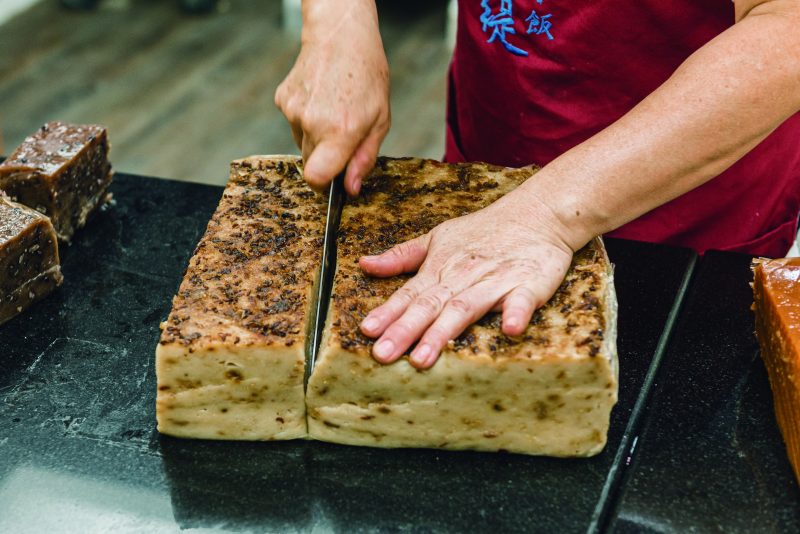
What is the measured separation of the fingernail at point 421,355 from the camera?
4.67 feet

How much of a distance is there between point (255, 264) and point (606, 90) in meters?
0.90

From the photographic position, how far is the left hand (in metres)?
1.46

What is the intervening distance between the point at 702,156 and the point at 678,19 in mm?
412

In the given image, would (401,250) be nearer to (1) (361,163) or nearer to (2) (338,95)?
(1) (361,163)

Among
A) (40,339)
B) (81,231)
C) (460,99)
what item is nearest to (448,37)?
(460,99)

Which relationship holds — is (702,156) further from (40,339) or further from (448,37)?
(448,37)

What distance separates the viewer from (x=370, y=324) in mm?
1480

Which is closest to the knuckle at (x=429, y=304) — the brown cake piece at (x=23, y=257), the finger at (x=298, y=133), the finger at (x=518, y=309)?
the finger at (x=518, y=309)

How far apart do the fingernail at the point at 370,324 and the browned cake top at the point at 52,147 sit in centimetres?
90

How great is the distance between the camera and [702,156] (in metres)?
1.57

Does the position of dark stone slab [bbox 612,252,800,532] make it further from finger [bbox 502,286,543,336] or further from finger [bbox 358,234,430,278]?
finger [bbox 358,234,430,278]

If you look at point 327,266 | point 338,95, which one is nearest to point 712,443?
point 327,266

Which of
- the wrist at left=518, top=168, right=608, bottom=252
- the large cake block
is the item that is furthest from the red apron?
the wrist at left=518, top=168, right=608, bottom=252

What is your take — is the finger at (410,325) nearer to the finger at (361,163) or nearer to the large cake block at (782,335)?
the finger at (361,163)
